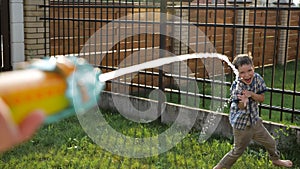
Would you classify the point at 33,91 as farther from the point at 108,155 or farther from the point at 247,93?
the point at 108,155

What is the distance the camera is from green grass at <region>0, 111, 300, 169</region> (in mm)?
4254

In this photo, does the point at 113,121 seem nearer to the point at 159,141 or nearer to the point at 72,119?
the point at 72,119

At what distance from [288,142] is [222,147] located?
0.67m

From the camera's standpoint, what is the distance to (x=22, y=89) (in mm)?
577

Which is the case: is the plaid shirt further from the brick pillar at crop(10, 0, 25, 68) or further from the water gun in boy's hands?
the brick pillar at crop(10, 0, 25, 68)

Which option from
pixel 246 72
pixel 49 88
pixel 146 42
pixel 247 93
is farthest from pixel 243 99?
pixel 146 42

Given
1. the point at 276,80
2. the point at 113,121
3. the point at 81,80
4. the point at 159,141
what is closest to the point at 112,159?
the point at 159,141

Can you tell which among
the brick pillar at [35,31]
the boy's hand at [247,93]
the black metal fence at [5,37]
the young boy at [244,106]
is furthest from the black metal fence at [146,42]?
the boy's hand at [247,93]

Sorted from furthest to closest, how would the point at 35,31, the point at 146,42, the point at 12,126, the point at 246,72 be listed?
the point at 35,31
the point at 146,42
the point at 246,72
the point at 12,126

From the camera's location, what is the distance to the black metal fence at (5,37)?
7.36 meters

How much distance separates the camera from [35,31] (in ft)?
25.1

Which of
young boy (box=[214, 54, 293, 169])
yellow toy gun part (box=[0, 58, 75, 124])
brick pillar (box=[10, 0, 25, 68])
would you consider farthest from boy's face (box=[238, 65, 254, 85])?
brick pillar (box=[10, 0, 25, 68])

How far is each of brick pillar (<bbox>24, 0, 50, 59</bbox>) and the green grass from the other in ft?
8.47

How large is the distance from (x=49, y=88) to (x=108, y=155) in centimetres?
401
